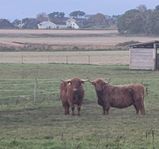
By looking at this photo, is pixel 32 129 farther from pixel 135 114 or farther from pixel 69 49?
pixel 69 49

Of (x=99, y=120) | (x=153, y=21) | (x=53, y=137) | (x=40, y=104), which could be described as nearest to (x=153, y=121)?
(x=99, y=120)

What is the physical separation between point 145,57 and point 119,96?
3113 cm

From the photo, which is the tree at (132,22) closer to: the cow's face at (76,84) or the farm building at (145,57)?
the farm building at (145,57)

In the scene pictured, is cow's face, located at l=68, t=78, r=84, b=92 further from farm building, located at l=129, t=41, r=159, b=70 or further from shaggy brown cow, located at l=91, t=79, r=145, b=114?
farm building, located at l=129, t=41, r=159, b=70

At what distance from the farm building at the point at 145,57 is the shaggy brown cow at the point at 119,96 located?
29.7m

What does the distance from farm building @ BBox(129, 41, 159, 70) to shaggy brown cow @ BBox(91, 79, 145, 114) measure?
2969cm

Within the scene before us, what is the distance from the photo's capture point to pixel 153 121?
1948 centimetres

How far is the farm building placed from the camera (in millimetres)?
52131

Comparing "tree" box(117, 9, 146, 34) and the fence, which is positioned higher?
"tree" box(117, 9, 146, 34)

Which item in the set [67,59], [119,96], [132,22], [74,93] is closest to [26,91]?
[74,93]

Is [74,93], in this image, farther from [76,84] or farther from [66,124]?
[66,124]

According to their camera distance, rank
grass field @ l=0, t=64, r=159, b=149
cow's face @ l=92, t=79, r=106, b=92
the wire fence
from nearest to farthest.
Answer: grass field @ l=0, t=64, r=159, b=149 < cow's face @ l=92, t=79, r=106, b=92 < the wire fence

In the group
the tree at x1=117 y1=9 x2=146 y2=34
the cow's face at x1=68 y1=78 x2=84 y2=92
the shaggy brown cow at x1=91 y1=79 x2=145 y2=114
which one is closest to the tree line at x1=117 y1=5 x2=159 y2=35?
the tree at x1=117 y1=9 x2=146 y2=34

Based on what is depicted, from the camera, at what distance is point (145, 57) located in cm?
5281
